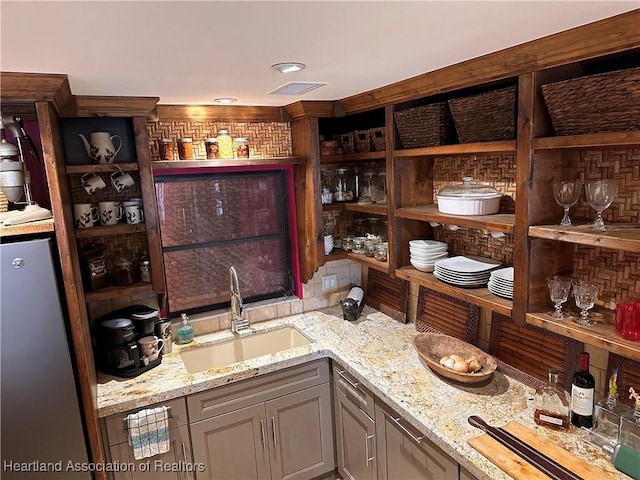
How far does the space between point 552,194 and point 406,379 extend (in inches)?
40.8

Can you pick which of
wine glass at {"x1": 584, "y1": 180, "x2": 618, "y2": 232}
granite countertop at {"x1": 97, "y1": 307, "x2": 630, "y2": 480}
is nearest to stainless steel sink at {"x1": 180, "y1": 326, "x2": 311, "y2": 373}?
granite countertop at {"x1": 97, "y1": 307, "x2": 630, "y2": 480}

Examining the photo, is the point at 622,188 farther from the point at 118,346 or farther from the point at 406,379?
the point at 118,346

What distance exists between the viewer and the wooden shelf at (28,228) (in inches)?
64.2

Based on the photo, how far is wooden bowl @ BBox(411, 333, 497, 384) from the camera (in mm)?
1918

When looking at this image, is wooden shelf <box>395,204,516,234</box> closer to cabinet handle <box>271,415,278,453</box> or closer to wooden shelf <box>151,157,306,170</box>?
wooden shelf <box>151,157,306,170</box>

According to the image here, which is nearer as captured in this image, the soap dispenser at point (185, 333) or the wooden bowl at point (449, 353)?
the wooden bowl at point (449, 353)

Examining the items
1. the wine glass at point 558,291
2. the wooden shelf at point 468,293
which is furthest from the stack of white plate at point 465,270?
the wine glass at point 558,291

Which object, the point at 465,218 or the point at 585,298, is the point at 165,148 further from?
the point at 585,298

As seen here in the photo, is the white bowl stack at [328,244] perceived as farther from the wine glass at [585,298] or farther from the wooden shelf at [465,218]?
the wine glass at [585,298]

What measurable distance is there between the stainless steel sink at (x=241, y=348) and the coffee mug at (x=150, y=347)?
20cm

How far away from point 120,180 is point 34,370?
1.01m

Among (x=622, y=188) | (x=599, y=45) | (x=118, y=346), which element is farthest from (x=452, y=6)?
(x=118, y=346)

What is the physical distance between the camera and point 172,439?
6.99ft

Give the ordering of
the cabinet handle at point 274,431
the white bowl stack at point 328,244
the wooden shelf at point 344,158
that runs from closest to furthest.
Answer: the cabinet handle at point 274,431 < the wooden shelf at point 344,158 < the white bowl stack at point 328,244
